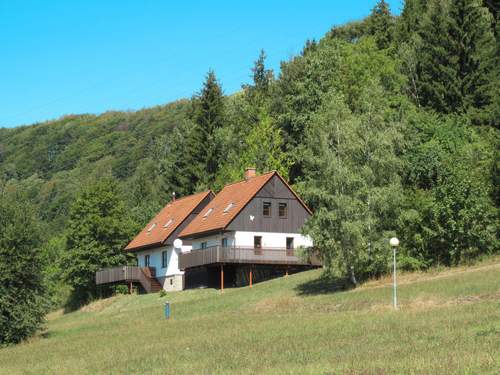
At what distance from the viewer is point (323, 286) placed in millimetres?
46219

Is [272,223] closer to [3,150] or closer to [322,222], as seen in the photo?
[322,222]

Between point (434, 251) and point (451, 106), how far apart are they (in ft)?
93.0

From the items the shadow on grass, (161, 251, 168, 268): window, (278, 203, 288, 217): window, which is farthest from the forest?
(161, 251, 168, 268): window

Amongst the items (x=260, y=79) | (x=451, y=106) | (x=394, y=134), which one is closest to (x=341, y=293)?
(x=394, y=134)

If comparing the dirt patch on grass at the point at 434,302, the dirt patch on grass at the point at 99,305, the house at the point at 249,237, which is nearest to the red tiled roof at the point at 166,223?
the house at the point at 249,237

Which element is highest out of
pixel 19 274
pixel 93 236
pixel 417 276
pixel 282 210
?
pixel 282 210

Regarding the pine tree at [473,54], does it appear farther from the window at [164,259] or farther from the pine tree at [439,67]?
the window at [164,259]

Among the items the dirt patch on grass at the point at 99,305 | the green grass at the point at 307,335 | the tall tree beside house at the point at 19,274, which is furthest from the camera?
the dirt patch on grass at the point at 99,305

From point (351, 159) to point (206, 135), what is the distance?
39.3 meters

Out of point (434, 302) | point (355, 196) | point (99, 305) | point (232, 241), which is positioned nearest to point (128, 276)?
point (99, 305)

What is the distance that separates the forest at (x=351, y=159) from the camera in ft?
142

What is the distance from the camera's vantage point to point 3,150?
19925 cm

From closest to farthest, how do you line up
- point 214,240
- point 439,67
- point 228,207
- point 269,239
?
point 269,239, point 214,240, point 228,207, point 439,67

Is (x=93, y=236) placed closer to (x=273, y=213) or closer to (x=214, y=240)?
(x=214, y=240)
